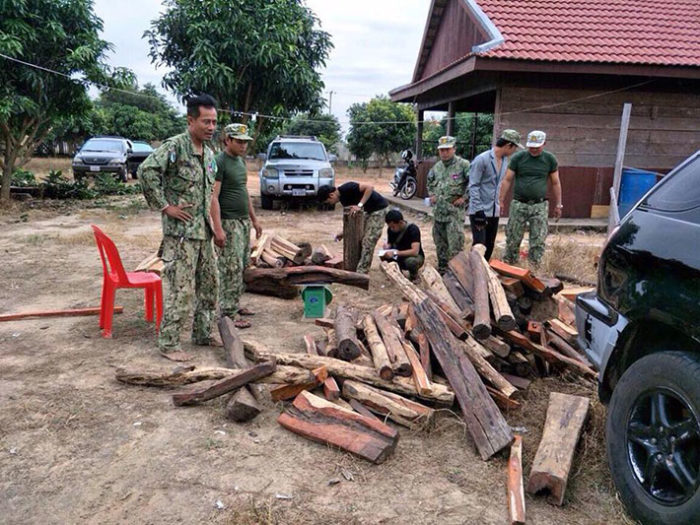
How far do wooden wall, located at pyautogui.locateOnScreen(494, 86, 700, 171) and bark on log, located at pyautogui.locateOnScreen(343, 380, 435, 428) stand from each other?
8.80 metres

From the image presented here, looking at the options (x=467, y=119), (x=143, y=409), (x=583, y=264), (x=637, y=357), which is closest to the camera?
(x=637, y=357)

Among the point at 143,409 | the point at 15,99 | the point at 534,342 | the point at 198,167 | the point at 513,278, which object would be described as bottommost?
the point at 143,409

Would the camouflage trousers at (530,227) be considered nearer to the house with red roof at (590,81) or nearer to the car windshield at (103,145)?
the house with red roof at (590,81)

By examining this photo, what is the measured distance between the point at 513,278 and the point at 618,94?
9110 millimetres

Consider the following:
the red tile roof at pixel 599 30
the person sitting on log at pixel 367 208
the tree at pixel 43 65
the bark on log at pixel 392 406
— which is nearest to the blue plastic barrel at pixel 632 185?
the red tile roof at pixel 599 30

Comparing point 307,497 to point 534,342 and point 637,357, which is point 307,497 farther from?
point 534,342

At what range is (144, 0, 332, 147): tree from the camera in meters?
14.1

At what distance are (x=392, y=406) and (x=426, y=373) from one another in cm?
45

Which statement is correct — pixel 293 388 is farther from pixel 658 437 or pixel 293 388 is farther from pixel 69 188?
pixel 69 188

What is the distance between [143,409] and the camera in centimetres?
364

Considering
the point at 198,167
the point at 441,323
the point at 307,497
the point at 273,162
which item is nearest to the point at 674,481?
the point at 307,497

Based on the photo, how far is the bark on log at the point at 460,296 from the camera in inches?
164

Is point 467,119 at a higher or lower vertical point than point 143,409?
higher

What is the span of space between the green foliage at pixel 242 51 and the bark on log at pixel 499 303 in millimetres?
11510
